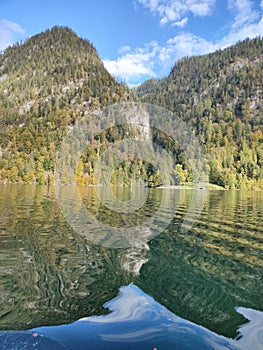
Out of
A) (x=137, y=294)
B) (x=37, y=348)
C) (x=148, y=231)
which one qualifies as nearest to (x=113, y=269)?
(x=137, y=294)

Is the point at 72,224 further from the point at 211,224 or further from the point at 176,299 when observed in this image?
the point at 176,299

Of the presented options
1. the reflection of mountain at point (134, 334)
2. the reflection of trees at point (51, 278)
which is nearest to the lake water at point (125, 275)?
the reflection of trees at point (51, 278)

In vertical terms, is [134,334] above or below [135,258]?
below

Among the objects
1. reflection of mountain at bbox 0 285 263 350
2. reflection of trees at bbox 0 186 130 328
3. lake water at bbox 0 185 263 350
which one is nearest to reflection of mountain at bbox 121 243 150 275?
A: lake water at bbox 0 185 263 350

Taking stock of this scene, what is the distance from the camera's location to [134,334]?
740 centimetres

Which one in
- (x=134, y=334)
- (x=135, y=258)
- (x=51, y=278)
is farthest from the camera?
(x=135, y=258)

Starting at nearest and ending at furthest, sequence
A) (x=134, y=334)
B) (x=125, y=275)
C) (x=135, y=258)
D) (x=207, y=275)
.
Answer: (x=134, y=334) → (x=125, y=275) → (x=207, y=275) → (x=135, y=258)

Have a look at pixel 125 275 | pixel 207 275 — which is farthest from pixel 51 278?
pixel 207 275

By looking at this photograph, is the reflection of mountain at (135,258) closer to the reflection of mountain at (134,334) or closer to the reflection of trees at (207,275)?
the reflection of trees at (207,275)

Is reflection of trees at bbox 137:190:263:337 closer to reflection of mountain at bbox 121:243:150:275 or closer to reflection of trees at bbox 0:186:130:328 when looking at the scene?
reflection of mountain at bbox 121:243:150:275

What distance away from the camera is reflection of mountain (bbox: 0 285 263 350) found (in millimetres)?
6738

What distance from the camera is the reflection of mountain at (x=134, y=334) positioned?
265 inches

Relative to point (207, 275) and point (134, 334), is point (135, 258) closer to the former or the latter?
point (207, 275)

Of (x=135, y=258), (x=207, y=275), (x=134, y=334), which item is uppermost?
(x=135, y=258)
